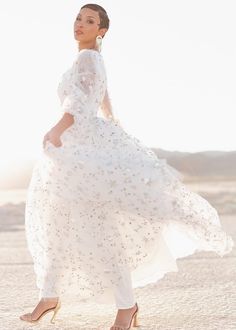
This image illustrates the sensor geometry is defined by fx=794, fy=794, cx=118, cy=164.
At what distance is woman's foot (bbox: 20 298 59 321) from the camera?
455 centimetres

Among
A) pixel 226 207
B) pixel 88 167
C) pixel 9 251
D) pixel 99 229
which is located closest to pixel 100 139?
pixel 88 167

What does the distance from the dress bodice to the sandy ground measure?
1227 millimetres

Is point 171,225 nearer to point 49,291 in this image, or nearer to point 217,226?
point 217,226

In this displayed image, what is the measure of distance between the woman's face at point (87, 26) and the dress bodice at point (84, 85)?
106mm

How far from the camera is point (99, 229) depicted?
4.45 meters

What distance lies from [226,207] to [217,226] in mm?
14310

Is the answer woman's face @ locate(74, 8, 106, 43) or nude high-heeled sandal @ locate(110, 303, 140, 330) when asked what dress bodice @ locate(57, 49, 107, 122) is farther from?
nude high-heeled sandal @ locate(110, 303, 140, 330)

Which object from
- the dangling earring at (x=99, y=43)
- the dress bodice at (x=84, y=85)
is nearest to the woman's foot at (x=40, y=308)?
the dress bodice at (x=84, y=85)

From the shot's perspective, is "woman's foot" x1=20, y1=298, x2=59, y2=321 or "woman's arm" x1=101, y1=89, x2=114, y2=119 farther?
"woman's arm" x1=101, y1=89, x2=114, y2=119

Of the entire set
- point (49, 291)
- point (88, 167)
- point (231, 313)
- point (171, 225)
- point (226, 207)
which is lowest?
point (226, 207)

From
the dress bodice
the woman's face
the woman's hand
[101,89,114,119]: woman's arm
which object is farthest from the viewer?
[101,89,114,119]: woman's arm

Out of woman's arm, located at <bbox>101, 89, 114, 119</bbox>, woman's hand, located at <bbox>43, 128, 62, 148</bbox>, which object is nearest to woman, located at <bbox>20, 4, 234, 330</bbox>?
woman's hand, located at <bbox>43, 128, 62, 148</bbox>

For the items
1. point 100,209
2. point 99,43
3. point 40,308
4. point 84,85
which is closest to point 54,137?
point 84,85

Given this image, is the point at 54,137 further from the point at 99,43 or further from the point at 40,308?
the point at 40,308
